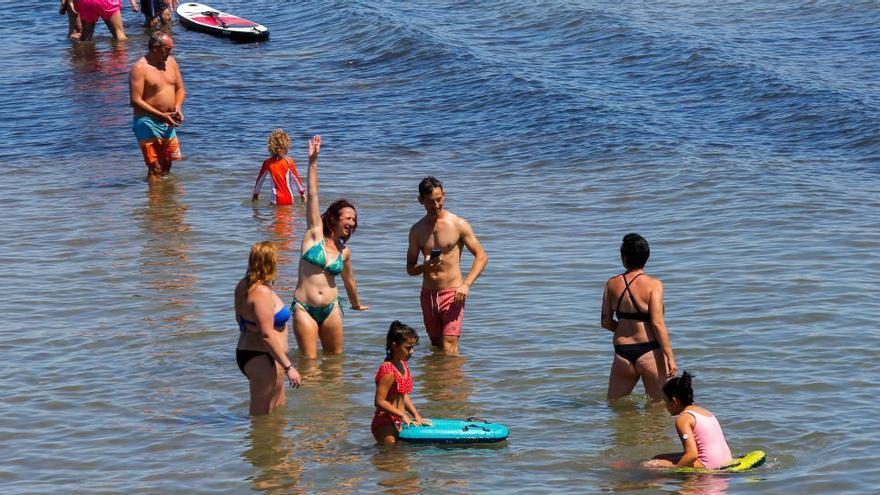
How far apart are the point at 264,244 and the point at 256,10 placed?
83.4ft

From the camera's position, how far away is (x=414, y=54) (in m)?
27.2

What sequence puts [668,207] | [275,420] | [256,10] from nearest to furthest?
[275,420], [668,207], [256,10]

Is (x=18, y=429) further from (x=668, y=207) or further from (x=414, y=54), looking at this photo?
(x=414, y=54)

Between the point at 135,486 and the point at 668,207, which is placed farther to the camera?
the point at 668,207

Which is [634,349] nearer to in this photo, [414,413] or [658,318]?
[658,318]

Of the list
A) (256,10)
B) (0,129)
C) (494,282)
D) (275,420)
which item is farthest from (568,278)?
(256,10)

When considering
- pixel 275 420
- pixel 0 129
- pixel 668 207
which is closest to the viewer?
pixel 275 420

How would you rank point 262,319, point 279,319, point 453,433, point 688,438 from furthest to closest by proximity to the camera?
1. point 453,433
2. point 279,319
3. point 262,319
4. point 688,438

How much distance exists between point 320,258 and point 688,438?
11.1 ft

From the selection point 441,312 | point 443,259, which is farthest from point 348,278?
point 441,312

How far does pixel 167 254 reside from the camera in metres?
14.4

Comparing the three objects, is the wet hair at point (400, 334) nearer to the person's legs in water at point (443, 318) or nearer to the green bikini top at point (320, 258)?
the green bikini top at point (320, 258)

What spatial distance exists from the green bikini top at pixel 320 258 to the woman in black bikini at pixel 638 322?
2.19m

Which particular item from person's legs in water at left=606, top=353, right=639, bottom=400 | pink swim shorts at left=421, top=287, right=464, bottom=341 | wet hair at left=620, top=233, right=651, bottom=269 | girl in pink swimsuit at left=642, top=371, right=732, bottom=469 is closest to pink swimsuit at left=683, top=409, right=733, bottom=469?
girl in pink swimsuit at left=642, top=371, right=732, bottom=469
